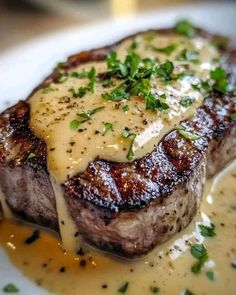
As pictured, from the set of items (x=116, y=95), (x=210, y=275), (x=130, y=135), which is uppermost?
(x=116, y=95)

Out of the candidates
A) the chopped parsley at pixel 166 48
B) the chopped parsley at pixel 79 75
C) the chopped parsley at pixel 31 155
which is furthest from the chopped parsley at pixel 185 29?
the chopped parsley at pixel 31 155

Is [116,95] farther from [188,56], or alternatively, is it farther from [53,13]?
[53,13]

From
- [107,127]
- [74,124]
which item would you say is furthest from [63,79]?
[107,127]

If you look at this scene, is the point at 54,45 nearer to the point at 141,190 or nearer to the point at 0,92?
the point at 0,92

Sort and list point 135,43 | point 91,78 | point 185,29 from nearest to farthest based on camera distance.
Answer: point 91,78
point 135,43
point 185,29

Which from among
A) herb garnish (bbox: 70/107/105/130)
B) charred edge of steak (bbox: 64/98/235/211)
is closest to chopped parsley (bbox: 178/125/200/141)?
charred edge of steak (bbox: 64/98/235/211)

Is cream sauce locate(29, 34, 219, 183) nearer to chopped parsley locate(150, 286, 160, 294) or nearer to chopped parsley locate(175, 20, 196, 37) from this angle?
chopped parsley locate(150, 286, 160, 294)
